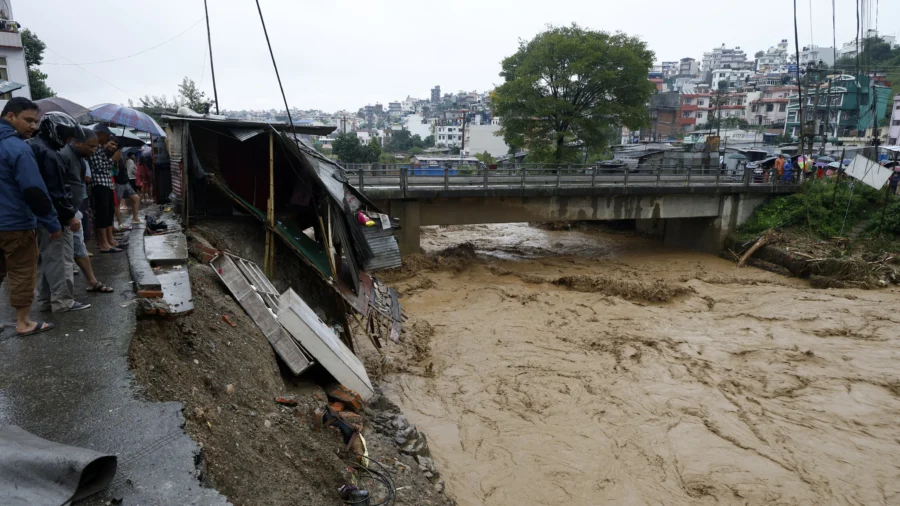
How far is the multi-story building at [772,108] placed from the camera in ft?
196

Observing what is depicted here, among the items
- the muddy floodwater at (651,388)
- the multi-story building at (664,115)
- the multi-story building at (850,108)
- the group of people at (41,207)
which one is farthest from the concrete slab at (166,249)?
the multi-story building at (664,115)

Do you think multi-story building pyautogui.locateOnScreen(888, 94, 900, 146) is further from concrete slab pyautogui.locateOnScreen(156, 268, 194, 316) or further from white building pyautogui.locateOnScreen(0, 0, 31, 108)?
white building pyautogui.locateOnScreen(0, 0, 31, 108)

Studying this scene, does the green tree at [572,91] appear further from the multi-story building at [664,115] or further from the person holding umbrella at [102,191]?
the multi-story building at [664,115]

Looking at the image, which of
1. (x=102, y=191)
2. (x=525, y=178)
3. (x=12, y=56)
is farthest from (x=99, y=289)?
(x=12, y=56)

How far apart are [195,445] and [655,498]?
5.54m

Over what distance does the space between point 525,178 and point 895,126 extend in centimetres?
3645

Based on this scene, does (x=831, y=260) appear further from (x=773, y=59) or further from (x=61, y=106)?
(x=773, y=59)

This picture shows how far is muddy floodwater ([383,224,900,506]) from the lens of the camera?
22.1 ft

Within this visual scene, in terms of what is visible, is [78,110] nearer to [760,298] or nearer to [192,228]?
[192,228]

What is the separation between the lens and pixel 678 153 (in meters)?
29.8

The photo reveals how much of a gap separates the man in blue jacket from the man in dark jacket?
0.22 meters

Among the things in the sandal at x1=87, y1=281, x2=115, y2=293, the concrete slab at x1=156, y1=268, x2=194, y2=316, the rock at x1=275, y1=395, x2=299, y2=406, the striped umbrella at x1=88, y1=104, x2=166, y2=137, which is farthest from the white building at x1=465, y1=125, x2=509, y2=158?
the rock at x1=275, y1=395, x2=299, y2=406

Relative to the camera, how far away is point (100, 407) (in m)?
3.36

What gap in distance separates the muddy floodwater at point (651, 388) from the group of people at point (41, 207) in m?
4.71
